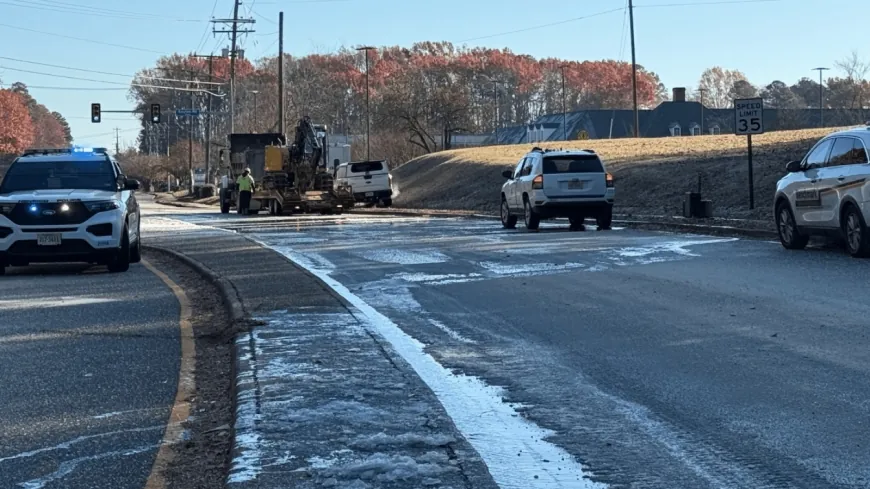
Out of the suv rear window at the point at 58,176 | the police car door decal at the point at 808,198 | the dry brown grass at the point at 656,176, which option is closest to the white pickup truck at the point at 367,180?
the dry brown grass at the point at 656,176

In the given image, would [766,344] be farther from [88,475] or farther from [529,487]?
[88,475]

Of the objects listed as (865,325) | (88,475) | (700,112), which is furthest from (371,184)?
(700,112)

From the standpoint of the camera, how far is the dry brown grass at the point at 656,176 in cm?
3180

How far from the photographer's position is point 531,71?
140500mm

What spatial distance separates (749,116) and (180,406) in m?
19.6

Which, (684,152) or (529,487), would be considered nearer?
(529,487)

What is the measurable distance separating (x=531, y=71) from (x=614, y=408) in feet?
446

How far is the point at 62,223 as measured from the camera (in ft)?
52.5

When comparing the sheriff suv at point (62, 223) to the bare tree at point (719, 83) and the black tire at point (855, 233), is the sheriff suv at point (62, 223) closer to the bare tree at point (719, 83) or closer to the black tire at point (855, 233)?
the black tire at point (855, 233)

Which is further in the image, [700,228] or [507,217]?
[507,217]

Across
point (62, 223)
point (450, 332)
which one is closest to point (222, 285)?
point (62, 223)

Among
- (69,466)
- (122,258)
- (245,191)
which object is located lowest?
(69,466)

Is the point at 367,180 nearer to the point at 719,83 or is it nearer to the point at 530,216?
the point at 530,216

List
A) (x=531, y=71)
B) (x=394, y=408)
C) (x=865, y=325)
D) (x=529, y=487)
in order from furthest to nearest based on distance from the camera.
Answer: (x=531, y=71), (x=865, y=325), (x=394, y=408), (x=529, y=487)
